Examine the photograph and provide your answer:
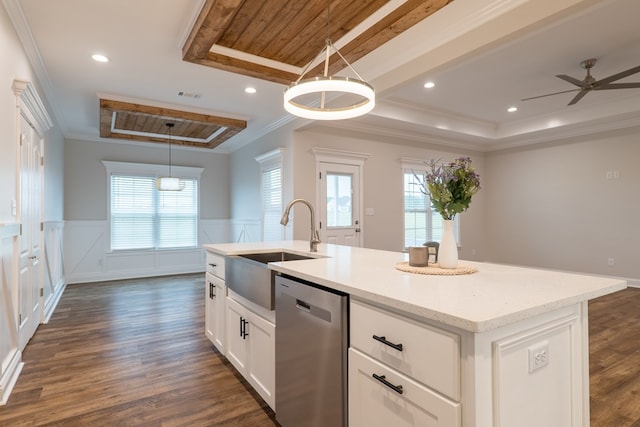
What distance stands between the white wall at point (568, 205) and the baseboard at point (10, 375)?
755cm

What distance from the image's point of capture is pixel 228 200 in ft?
24.9

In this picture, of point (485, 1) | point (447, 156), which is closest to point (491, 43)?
point (485, 1)

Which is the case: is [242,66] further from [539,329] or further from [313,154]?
[539,329]

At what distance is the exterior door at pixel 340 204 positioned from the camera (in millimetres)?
5336

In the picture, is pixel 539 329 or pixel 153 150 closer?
pixel 539 329

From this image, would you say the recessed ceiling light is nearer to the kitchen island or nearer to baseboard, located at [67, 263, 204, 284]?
the kitchen island

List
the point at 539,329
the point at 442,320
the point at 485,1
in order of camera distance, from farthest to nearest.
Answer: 1. the point at 485,1
2. the point at 539,329
3. the point at 442,320

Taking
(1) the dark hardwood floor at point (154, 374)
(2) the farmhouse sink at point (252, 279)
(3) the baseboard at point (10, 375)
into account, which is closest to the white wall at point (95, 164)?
(1) the dark hardwood floor at point (154, 374)

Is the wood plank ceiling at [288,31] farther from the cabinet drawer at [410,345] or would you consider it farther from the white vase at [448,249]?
the cabinet drawer at [410,345]

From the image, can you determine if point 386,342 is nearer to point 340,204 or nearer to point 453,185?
point 453,185

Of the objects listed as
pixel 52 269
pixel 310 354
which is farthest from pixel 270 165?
pixel 310 354

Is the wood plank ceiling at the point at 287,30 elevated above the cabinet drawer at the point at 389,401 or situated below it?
above

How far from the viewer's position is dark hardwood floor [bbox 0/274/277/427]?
2047mm

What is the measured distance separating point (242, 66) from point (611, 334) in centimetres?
442
